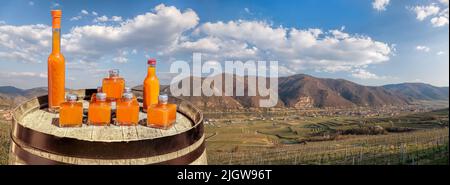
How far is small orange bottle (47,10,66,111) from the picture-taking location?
3555mm

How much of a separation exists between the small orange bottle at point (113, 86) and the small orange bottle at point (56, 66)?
484 mm

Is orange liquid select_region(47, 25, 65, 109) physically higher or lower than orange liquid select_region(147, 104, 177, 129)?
higher

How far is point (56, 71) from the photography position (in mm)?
3688

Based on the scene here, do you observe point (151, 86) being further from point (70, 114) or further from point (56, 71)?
point (56, 71)

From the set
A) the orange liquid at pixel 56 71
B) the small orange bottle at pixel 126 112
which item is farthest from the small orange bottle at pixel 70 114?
the orange liquid at pixel 56 71

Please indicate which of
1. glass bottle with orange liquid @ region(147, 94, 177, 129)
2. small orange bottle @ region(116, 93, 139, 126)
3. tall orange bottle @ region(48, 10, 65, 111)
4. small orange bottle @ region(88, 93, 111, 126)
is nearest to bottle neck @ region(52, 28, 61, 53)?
tall orange bottle @ region(48, 10, 65, 111)

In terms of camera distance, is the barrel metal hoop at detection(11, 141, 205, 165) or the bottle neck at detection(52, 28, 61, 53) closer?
the barrel metal hoop at detection(11, 141, 205, 165)

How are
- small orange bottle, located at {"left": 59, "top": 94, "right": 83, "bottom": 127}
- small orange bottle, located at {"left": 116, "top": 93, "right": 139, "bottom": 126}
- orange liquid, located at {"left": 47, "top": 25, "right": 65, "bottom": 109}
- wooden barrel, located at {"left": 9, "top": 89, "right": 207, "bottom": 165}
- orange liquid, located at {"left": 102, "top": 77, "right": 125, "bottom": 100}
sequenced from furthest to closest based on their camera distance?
orange liquid, located at {"left": 102, "top": 77, "right": 125, "bottom": 100}, orange liquid, located at {"left": 47, "top": 25, "right": 65, "bottom": 109}, small orange bottle, located at {"left": 116, "top": 93, "right": 139, "bottom": 126}, small orange bottle, located at {"left": 59, "top": 94, "right": 83, "bottom": 127}, wooden barrel, located at {"left": 9, "top": 89, "right": 207, "bottom": 165}

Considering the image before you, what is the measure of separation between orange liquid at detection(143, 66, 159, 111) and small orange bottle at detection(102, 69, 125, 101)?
0.36 meters

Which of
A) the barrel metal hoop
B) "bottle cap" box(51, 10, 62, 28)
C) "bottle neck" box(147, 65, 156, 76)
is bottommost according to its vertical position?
the barrel metal hoop

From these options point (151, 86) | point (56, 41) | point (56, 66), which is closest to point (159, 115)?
point (151, 86)

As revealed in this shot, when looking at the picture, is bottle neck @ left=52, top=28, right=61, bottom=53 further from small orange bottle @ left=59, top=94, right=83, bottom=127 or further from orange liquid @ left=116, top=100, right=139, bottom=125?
orange liquid @ left=116, top=100, right=139, bottom=125
